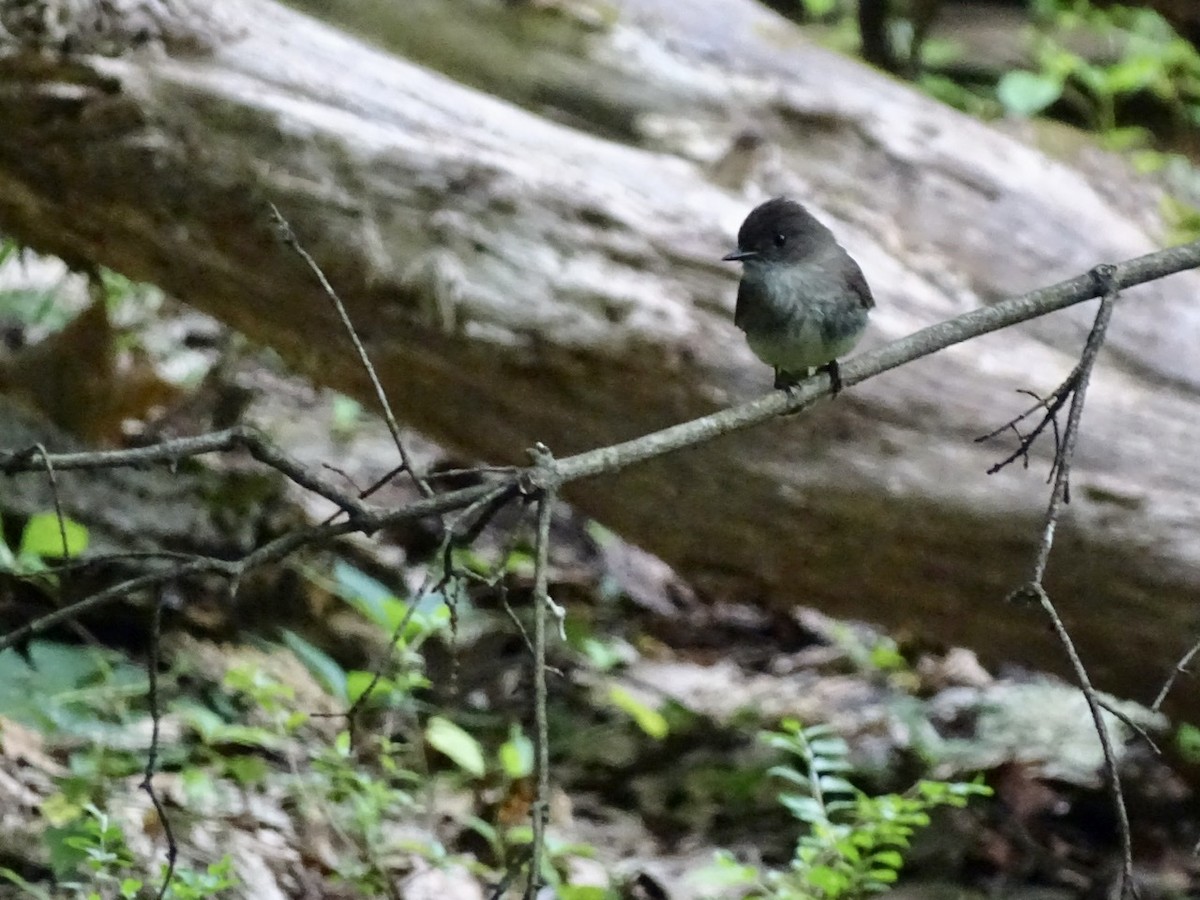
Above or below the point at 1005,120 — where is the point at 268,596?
below

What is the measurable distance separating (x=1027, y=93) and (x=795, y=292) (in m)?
5.13

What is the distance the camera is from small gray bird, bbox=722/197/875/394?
8.83 ft

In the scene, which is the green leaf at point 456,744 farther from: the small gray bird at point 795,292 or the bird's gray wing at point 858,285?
the bird's gray wing at point 858,285

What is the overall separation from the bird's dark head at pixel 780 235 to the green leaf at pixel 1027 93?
15.6 ft

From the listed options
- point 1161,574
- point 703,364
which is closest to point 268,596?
point 703,364

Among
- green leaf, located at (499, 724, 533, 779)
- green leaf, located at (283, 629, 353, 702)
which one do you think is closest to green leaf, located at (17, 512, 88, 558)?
green leaf, located at (283, 629, 353, 702)

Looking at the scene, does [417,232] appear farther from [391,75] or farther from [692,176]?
[692,176]

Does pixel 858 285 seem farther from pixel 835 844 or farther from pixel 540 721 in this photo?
pixel 540 721

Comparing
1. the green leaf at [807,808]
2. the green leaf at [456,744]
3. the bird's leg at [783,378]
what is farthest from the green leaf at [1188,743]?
the green leaf at [456,744]

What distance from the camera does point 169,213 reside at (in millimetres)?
3289

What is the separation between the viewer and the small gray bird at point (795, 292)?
2.69 metres

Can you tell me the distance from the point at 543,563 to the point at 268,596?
2.55 meters

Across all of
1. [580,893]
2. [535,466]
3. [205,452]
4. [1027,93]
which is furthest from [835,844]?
[1027,93]

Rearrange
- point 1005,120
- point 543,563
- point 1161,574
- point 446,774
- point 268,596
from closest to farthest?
point 543,563 → point 1161,574 → point 446,774 → point 268,596 → point 1005,120
